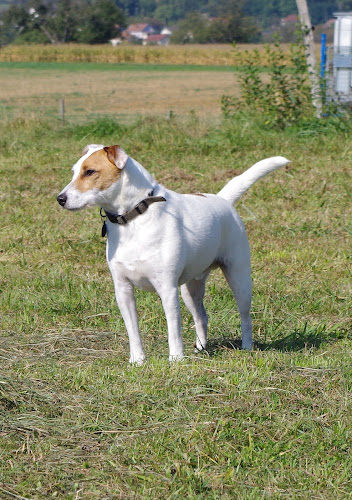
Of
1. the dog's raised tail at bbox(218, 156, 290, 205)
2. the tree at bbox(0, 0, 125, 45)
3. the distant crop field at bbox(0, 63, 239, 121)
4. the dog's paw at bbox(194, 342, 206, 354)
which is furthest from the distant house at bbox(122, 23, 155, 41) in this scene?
the dog's paw at bbox(194, 342, 206, 354)

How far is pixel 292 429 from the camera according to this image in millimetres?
4230

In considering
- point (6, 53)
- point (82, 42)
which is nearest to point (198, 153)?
point (6, 53)

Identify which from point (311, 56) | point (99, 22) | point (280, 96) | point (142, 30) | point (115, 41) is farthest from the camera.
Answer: point (142, 30)

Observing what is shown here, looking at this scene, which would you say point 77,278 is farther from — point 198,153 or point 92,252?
point 198,153

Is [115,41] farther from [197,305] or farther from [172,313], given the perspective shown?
[172,313]

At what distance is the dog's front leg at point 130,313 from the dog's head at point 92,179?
615 mm

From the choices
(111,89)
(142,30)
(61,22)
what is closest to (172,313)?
(111,89)

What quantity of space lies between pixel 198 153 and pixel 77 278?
6.65 metres

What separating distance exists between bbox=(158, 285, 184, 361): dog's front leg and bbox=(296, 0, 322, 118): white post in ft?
35.4

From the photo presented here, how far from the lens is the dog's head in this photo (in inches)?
198

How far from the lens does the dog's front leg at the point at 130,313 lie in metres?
5.31

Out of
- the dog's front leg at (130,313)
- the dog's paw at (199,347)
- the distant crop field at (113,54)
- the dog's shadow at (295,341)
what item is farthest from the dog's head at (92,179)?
the distant crop field at (113,54)

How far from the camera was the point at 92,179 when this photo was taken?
198 inches

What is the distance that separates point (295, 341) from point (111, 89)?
36.2 m
